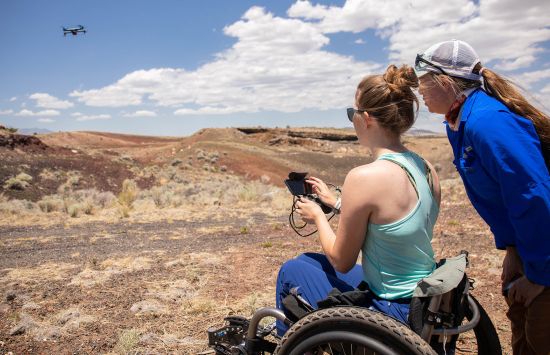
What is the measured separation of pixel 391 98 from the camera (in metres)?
2.10

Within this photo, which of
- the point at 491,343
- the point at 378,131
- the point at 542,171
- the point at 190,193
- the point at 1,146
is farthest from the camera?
the point at 1,146

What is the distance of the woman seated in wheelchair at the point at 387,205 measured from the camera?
1.99 metres

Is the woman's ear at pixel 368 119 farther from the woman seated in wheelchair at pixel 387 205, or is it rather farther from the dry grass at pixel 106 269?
the dry grass at pixel 106 269

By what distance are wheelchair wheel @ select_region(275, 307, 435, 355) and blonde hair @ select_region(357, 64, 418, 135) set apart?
0.86 m

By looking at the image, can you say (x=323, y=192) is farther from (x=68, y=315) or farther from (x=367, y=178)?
(x=68, y=315)

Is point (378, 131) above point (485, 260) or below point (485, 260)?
above

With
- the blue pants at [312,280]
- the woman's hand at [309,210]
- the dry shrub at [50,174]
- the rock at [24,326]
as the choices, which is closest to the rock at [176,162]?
the dry shrub at [50,174]

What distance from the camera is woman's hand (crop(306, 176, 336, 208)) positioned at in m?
2.41

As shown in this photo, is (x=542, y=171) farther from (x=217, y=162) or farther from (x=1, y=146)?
(x=217, y=162)

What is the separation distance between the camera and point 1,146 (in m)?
23.5

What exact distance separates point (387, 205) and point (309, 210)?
0.50 m

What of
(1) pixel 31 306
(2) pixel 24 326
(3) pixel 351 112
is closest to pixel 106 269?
(1) pixel 31 306

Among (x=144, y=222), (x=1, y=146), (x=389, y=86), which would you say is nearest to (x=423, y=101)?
(x=389, y=86)

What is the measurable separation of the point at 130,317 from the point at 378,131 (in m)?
3.16
